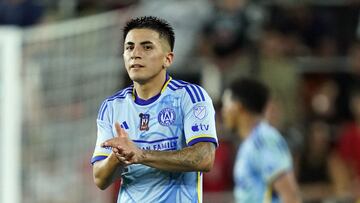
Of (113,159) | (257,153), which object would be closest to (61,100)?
(257,153)

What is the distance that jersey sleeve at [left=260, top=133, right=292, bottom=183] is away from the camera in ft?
25.0

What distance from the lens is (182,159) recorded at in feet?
17.1

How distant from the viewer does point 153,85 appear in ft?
18.1

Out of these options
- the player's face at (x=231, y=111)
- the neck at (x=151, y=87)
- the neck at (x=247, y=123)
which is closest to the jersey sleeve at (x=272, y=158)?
the neck at (x=247, y=123)

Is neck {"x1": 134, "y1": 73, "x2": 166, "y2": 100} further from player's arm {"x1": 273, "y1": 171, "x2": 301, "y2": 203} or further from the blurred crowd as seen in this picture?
the blurred crowd

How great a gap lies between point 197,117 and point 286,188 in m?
2.30

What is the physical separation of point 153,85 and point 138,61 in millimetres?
205

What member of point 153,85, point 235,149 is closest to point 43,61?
point 235,149

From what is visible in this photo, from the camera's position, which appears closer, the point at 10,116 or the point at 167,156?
the point at 167,156

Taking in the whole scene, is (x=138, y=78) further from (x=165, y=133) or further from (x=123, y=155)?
(x=123, y=155)

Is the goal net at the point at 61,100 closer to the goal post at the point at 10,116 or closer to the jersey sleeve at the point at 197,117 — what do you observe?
the goal post at the point at 10,116

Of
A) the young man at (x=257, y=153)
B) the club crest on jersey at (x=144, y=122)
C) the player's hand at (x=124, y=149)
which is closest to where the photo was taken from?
the player's hand at (x=124, y=149)

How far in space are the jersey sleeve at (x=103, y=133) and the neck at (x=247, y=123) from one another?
99.9 inches

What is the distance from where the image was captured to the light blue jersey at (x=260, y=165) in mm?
7613
